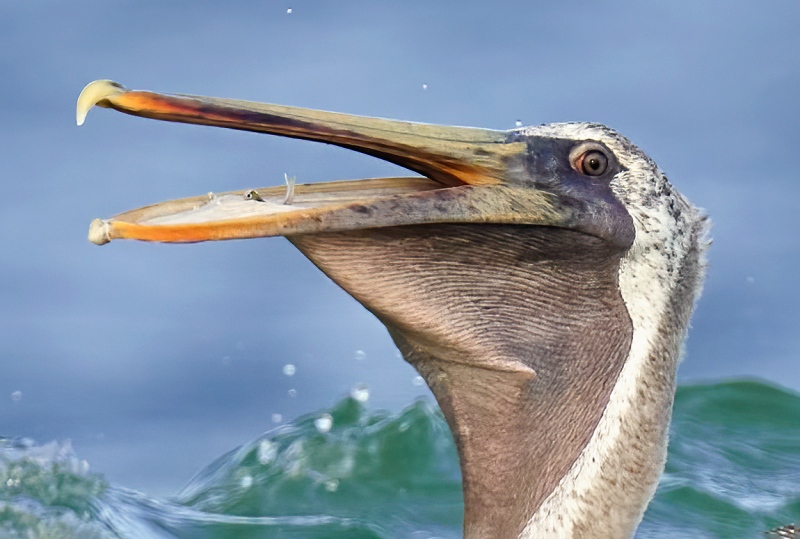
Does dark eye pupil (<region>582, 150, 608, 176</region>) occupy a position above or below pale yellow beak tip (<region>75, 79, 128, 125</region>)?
above

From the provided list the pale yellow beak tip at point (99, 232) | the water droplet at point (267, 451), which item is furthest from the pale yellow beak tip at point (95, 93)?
the water droplet at point (267, 451)

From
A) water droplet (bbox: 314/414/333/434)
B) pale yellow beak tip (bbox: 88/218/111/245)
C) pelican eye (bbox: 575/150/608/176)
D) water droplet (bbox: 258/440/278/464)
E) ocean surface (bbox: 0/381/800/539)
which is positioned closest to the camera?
pale yellow beak tip (bbox: 88/218/111/245)

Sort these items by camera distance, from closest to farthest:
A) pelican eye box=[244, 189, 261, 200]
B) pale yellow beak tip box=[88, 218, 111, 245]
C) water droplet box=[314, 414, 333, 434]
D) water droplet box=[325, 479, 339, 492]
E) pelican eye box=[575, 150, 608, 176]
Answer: pale yellow beak tip box=[88, 218, 111, 245]
pelican eye box=[244, 189, 261, 200]
pelican eye box=[575, 150, 608, 176]
water droplet box=[325, 479, 339, 492]
water droplet box=[314, 414, 333, 434]

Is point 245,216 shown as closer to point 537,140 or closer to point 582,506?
point 537,140

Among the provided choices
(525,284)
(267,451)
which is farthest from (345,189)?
(267,451)

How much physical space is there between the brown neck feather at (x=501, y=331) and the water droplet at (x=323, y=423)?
4900 millimetres

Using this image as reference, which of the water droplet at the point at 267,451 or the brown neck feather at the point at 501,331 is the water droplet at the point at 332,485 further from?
the brown neck feather at the point at 501,331

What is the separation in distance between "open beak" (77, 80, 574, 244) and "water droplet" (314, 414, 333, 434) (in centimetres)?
545

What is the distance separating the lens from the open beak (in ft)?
11.0

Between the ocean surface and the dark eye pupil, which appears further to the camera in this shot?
the ocean surface

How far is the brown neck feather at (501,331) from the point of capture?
3738 millimetres

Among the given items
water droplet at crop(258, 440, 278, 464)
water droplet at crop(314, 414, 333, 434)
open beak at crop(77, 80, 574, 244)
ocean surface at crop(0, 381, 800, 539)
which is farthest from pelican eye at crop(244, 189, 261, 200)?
water droplet at crop(314, 414, 333, 434)

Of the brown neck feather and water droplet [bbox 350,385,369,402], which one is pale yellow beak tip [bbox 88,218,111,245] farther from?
water droplet [bbox 350,385,369,402]

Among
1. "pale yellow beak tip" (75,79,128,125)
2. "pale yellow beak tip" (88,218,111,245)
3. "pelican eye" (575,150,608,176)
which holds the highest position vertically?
"pelican eye" (575,150,608,176)
